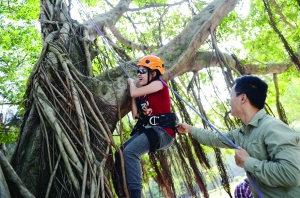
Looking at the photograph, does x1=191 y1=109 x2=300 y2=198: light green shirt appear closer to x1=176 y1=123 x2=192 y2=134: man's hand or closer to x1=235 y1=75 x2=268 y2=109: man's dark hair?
x1=235 y1=75 x2=268 y2=109: man's dark hair

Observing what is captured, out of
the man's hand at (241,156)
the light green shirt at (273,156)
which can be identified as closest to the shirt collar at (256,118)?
the light green shirt at (273,156)

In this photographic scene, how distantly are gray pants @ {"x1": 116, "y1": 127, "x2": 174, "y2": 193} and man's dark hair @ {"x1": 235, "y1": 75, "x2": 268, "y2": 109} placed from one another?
849mm

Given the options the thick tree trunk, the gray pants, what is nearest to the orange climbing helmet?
the thick tree trunk

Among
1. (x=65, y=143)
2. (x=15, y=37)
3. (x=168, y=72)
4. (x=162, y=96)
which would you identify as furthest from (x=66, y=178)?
(x=15, y=37)

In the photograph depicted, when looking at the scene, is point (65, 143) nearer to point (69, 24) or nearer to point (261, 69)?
point (69, 24)

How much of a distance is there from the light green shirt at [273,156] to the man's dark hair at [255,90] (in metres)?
0.07

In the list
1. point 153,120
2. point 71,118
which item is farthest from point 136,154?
point 71,118

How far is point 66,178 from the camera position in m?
1.72

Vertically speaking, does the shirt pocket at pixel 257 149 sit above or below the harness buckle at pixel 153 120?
below

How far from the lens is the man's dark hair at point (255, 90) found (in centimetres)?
150

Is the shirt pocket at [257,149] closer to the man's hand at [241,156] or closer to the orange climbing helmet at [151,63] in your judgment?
the man's hand at [241,156]

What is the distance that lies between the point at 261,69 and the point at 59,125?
13.0 feet

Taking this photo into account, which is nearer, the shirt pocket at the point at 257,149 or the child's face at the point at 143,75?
the shirt pocket at the point at 257,149

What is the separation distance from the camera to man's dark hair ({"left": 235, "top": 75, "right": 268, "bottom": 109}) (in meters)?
1.50
